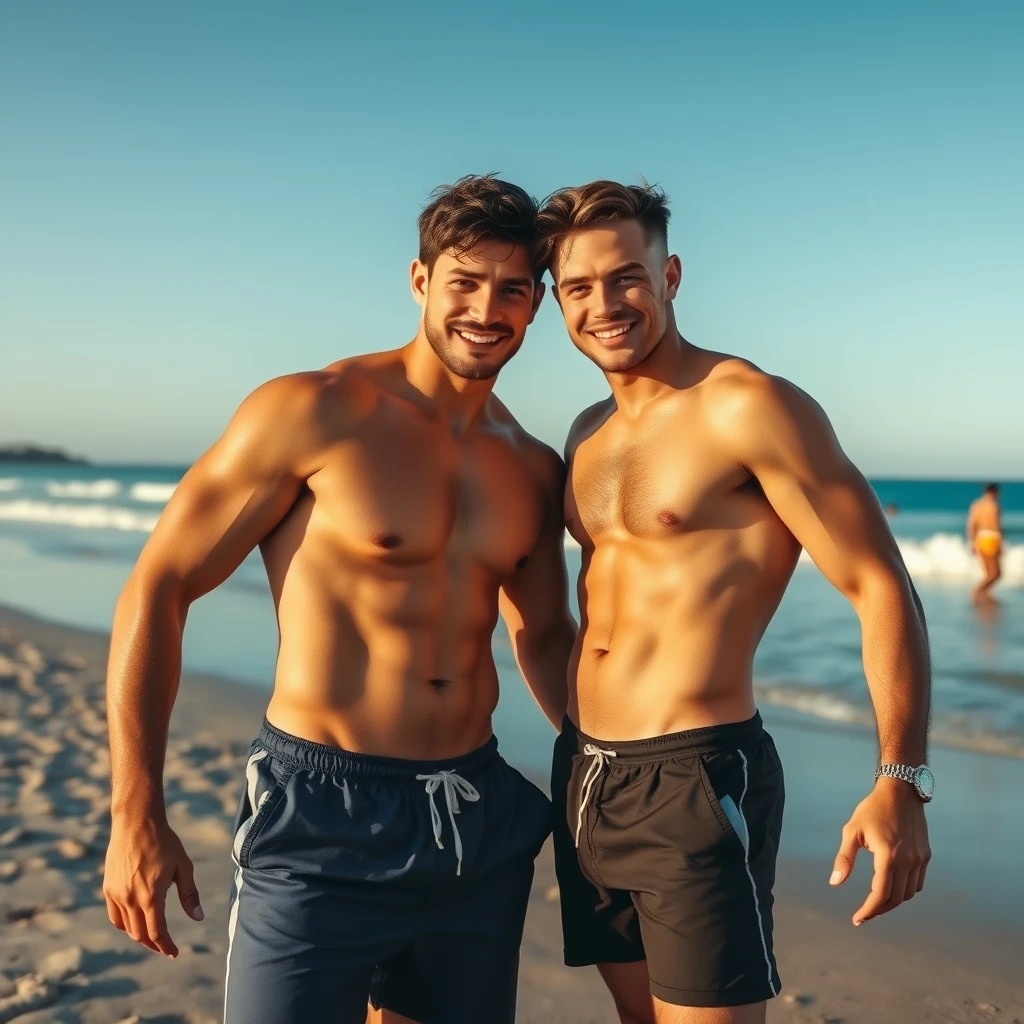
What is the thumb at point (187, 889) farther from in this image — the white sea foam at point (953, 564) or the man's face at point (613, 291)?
the white sea foam at point (953, 564)

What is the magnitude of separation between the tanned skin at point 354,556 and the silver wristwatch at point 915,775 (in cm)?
97

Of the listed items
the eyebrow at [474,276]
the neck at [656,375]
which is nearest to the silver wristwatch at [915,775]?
the neck at [656,375]

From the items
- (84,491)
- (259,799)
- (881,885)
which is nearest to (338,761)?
(259,799)

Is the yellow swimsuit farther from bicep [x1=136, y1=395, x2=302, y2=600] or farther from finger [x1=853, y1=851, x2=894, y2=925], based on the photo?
bicep [x1=136, y1=395, x2=302, y2=600]

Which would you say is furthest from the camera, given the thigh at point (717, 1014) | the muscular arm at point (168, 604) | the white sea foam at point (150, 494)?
the white sea foam at point (150, 494)

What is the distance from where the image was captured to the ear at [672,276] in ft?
10.1

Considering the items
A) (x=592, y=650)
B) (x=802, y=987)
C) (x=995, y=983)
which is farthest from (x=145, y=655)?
(x=995, y=983)

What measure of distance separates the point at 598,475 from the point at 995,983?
8.20 feet

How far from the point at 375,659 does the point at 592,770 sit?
24.4 inches

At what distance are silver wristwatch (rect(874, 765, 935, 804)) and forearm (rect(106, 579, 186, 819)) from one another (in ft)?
5.29

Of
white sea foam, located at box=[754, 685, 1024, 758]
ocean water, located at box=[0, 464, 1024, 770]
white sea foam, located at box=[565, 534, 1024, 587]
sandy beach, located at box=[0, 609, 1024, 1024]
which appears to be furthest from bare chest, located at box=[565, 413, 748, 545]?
white sea foam, located at box=[565, 534, 1024, 587]

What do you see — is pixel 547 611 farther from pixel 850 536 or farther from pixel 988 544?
pixel 988 544

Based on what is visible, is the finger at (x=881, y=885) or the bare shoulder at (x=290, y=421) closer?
the finger at (x=881, y=885)

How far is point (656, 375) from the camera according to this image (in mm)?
2973
